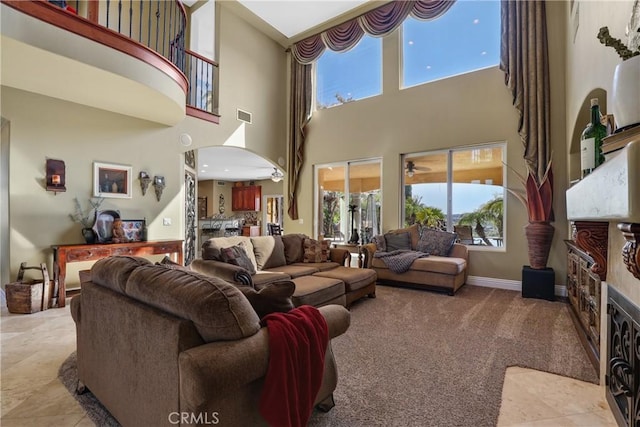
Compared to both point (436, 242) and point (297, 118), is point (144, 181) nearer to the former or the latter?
point (297, 118)

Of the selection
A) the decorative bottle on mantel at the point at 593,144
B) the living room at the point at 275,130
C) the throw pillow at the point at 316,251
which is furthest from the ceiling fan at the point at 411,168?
the decorative bottle on mantel at the point at 593,144

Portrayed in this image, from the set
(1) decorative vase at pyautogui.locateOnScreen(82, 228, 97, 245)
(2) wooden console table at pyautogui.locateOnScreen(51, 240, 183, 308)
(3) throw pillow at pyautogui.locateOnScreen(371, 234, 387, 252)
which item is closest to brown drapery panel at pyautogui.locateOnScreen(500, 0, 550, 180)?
(3) throw pillow at pyautogui.locateOnScreen(371, 234, 387, 252)

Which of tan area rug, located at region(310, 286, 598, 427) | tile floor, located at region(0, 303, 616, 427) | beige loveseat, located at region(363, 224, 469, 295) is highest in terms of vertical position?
beige loveseat, located at region(363, 224, 469, 295)

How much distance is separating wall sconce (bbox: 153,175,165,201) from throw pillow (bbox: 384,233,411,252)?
393 centimetres

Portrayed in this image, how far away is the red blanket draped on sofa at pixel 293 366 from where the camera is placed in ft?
4.13

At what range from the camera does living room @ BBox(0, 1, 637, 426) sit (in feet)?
12.2

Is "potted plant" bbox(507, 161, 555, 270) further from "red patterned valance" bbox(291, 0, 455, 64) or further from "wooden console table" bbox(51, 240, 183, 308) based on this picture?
"wooden console table" bbox(51, 240, 183, 308)

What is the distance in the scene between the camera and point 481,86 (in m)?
4.95

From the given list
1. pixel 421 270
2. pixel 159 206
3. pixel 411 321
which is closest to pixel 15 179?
pixel 159 206

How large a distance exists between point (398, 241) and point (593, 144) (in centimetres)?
367

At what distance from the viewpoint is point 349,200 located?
261 inches

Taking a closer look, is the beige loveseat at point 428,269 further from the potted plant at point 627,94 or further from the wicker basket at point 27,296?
the wicker basket at point 27,296

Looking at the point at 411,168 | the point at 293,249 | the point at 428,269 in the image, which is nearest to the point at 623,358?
the point at 428,269

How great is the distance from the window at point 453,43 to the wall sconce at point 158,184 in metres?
4.75
